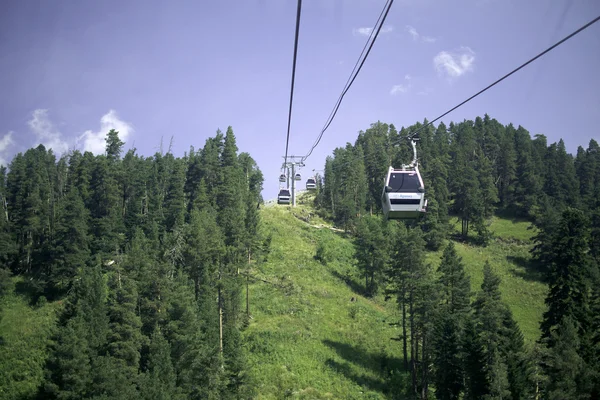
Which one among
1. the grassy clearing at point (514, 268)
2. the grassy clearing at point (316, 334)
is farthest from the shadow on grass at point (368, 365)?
the grassy clearing at point (514, 268)

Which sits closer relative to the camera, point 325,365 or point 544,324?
point 544,324

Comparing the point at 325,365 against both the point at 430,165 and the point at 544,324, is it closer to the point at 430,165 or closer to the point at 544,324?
the point at 544,324

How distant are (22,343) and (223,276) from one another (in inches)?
1011

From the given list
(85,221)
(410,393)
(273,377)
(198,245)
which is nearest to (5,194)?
(85,221)

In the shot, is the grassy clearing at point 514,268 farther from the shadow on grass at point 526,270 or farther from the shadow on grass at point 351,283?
the shadow on grass at point 351,283

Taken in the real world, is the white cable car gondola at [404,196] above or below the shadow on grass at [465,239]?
above

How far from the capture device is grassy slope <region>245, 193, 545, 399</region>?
147 ft

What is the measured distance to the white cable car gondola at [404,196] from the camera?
19359mm

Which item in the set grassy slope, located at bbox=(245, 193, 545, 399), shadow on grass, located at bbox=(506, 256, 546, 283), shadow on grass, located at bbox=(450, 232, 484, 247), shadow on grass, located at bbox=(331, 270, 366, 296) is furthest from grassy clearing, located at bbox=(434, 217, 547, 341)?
shadow on grass, located at bbox=(331, 270, 366, 296)

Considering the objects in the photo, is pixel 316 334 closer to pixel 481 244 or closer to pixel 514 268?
pixel 514 268

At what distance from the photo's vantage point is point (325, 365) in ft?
154

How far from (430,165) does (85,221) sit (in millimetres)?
73679

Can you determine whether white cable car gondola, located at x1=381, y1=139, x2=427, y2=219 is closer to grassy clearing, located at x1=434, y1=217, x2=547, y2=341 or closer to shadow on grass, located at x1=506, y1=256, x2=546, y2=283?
grassy clearing, located at x1=434, y1=217, x2=547, y2=341

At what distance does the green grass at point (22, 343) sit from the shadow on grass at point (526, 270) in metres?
69.7
